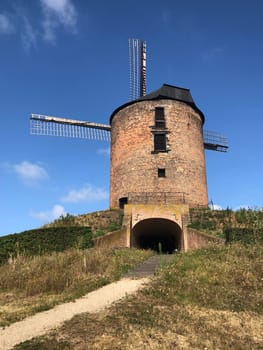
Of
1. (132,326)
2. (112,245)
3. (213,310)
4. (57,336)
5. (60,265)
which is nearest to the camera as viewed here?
(57,336)

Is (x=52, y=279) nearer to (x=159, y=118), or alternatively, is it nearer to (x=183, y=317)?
(x=183, y=317)

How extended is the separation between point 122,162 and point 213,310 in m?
18.1

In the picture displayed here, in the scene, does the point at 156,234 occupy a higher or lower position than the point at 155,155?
lower

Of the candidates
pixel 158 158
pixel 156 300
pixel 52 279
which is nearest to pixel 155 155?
pixel 158 158

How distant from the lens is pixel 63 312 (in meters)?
6.91

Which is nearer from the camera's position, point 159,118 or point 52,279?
point 52,279

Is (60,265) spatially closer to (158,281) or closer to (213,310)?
(158,281)

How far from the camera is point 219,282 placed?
8859mm

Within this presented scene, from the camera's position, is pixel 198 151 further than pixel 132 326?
Yes

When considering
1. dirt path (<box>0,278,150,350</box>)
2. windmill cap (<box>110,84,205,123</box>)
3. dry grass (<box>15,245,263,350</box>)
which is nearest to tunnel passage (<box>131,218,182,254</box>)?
windmill cap (<box>110,84,205,123</box>)

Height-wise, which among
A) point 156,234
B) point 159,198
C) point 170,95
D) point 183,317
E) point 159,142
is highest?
point 170,95

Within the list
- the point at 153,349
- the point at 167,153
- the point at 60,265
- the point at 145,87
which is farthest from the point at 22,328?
the point at 145,87

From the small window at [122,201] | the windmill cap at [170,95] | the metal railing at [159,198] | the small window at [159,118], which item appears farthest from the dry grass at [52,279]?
the windmill cap at [170,95]

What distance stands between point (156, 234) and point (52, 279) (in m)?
14.1
